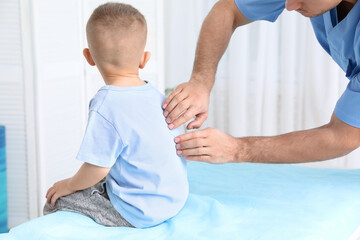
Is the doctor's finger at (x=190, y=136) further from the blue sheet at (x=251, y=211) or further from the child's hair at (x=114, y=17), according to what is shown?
the child's hair at (x=114, y=17)

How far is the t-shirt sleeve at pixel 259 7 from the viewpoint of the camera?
208 cm

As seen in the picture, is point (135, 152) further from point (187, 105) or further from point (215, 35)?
point (215, 35)

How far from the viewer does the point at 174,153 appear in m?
1.49

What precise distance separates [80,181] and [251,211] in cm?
53

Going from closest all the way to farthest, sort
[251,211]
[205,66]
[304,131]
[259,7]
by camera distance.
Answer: [251,211], [304,131], [205,66], [259,7]

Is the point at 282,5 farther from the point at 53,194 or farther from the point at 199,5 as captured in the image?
the point at 199,5

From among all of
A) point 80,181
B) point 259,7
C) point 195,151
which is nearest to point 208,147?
point 195,151

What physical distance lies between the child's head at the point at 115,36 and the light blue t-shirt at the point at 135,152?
Result: 78mm

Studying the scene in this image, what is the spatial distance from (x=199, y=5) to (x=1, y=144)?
1.63m

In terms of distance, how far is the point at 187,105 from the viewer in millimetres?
1669

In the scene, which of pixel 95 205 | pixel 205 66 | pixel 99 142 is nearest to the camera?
pixel 99 142

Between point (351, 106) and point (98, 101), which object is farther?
point (351, 106)

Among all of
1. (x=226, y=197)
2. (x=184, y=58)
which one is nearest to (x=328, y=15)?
(x=226, y=197)

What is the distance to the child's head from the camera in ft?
4.65
